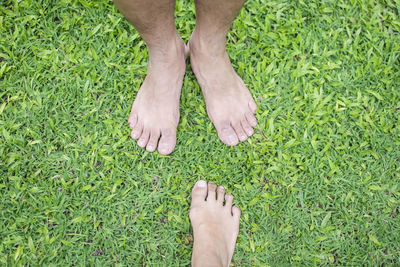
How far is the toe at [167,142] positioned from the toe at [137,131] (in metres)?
0.17

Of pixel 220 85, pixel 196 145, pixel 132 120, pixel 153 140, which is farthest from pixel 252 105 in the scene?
→ pixel 132 120

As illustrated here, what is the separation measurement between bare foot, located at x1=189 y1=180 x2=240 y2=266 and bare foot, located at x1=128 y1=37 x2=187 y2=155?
43 centimetres

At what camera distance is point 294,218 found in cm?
239

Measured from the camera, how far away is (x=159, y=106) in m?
2.29

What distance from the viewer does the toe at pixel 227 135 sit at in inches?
94.5

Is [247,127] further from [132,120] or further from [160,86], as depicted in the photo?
[132,120]

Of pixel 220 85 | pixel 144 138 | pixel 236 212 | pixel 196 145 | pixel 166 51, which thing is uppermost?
pixel 166 51

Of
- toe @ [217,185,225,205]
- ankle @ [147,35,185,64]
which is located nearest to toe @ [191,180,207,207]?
toe @ [217,185,225,205]

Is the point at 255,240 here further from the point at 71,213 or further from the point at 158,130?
the point at 71,213

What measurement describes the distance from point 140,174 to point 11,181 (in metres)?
0.96

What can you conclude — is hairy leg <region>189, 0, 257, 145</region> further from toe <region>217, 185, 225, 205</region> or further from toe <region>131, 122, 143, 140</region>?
toe <region>131, 122, 143, 140</region>

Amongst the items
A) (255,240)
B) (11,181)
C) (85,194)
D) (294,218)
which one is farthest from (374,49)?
(11,181)

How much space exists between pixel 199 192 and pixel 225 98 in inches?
28.9

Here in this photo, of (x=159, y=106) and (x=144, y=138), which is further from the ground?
(x=159, y=106)
